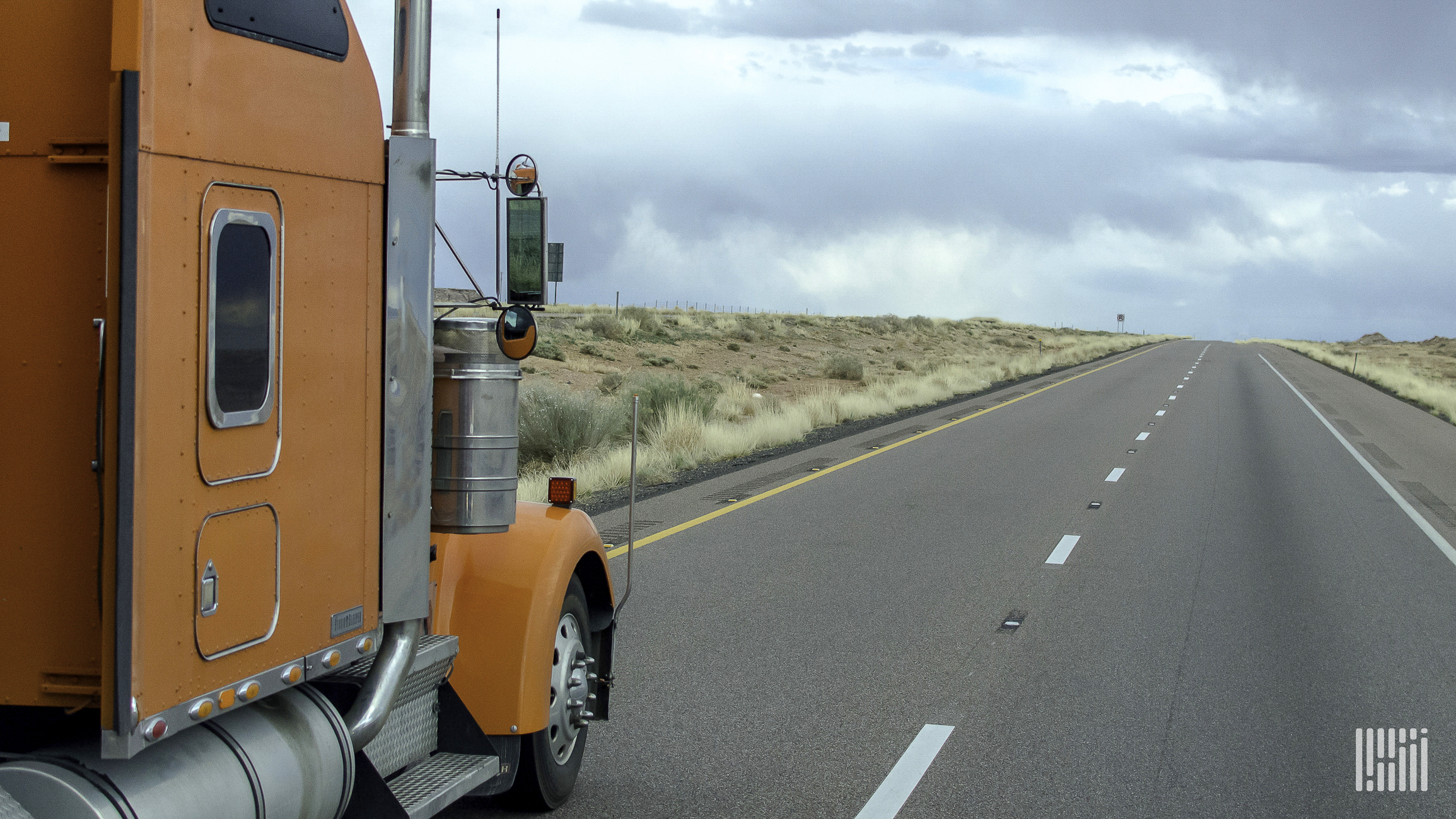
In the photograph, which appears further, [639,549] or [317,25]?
[639,549]

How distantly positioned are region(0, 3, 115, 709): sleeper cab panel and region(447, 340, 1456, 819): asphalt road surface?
7.30 ft

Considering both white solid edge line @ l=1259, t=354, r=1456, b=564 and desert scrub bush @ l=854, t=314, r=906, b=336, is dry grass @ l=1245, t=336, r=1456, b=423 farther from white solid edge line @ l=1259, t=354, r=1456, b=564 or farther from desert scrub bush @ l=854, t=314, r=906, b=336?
desert scrub bush @ l=854, t=314, r=906, b=336

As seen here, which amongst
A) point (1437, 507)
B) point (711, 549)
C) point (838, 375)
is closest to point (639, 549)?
point (711, 549)

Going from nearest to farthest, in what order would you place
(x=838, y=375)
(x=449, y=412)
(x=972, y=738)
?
(x=449, y=412) → (x=972, y=738) → (x=838, y=375)

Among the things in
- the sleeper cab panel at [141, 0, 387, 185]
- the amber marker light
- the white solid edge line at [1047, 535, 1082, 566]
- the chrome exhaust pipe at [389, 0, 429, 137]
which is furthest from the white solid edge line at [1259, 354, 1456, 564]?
the sleeper cab panel at [141, 0, 387, 185]

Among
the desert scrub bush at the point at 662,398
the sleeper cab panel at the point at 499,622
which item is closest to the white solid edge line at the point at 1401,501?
the sleeper cab panel at the point at 499,622

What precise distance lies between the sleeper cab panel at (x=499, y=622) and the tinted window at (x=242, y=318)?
4.30ft

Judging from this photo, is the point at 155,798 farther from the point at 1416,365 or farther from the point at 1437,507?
the point at 1416,365

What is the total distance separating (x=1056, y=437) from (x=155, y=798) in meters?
18.6

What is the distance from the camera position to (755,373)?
4056 centimetres

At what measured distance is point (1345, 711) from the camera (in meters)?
6.07

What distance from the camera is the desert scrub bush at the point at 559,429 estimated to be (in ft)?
54.7

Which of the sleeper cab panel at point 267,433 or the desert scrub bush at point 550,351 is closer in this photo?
the sleeper cab panel at point 267,433

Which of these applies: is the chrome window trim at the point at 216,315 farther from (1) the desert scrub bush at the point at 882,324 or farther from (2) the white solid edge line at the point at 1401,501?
(1) the desert scrub bush at the point at 882,324
